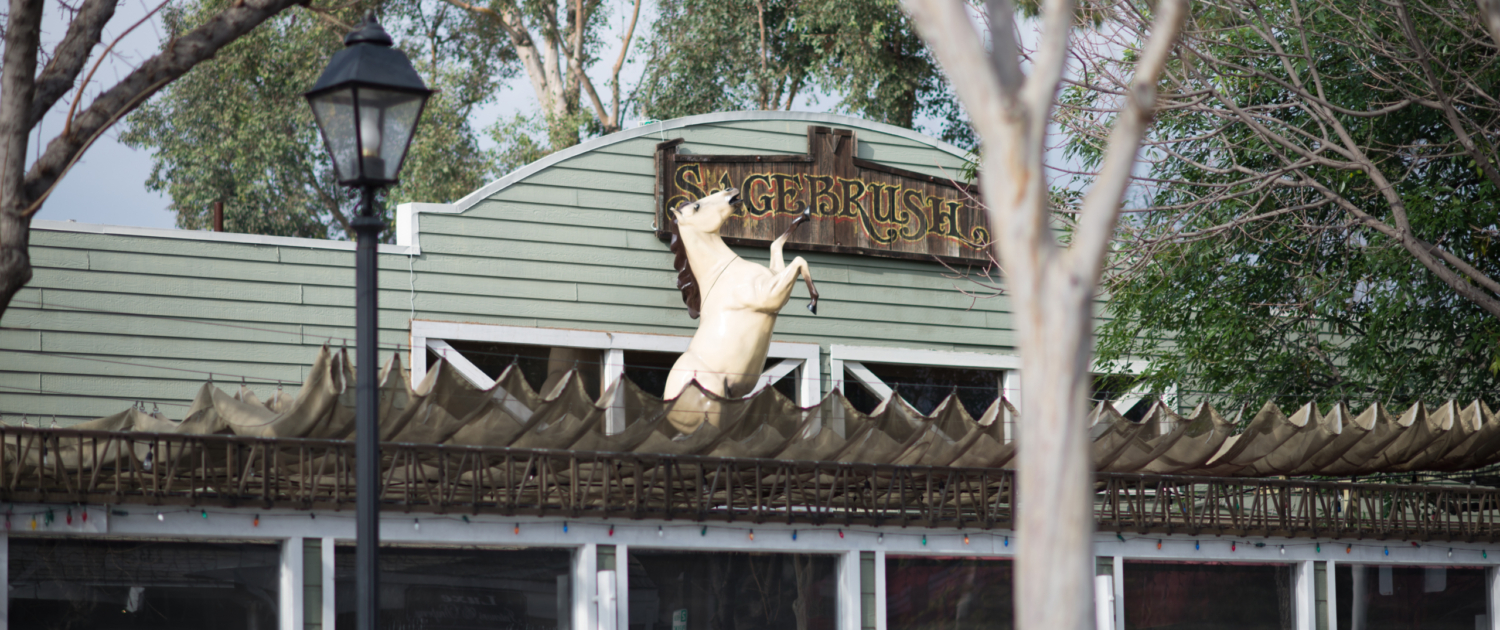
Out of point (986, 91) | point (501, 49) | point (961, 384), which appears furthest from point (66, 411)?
point (501, 49)

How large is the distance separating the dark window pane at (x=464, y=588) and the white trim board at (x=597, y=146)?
4.07m

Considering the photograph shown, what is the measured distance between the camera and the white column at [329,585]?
7.46 meters

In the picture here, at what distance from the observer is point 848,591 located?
8703mm

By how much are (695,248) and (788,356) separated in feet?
6.88

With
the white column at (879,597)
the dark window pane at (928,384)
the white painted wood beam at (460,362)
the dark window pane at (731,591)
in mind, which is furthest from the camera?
the dark window pane at (928,384)

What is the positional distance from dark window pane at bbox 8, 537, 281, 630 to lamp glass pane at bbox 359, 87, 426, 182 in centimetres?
295

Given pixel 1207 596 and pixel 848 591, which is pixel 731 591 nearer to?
pixel 848 591

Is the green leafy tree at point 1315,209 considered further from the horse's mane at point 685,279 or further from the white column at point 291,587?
the white column at point 291,587

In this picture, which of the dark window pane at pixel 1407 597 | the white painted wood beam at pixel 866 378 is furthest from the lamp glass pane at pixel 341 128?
the white painted wood beam at pixel 866 378

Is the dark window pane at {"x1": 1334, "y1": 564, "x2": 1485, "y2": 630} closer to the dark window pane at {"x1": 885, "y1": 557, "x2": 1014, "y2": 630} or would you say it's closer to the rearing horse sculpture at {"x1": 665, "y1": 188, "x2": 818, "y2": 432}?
the dark window pane at {"x1": 885, "y1": 557, "x2": 1014, "y2": 630}

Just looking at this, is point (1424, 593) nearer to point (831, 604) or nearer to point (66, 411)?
point (831, 604)

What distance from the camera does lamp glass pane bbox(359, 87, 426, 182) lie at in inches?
204

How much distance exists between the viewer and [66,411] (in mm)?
10414

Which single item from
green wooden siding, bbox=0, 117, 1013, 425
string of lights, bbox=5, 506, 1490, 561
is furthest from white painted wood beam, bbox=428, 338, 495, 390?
string of lights, bbox=5, 506, 1490, 561
